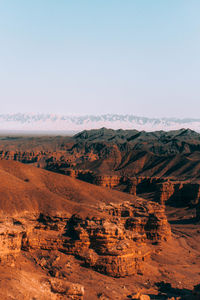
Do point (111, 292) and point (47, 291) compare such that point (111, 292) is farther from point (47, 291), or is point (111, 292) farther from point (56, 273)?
point (47, 291)

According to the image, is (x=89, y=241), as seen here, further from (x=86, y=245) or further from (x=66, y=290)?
(x=66, y=290)

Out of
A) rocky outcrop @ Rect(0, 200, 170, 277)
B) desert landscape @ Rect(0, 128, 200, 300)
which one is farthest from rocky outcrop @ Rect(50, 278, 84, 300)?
rocky outcrop @ Rect(0, 200, 170, 277)

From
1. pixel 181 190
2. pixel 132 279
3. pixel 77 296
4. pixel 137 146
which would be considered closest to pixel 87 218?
pixel 132 279

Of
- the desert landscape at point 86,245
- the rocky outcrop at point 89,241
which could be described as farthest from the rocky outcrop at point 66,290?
the rocky outcrop at point 89,241

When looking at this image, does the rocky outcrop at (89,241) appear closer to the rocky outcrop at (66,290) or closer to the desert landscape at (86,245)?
the desert landscape at (86,245)

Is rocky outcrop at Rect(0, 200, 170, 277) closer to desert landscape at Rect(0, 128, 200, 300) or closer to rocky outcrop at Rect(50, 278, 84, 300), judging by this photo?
desert landscape at Rect(0, 128, 200, 300)

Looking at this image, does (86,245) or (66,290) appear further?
(86,245)

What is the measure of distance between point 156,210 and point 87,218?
Answer: 2197 cm

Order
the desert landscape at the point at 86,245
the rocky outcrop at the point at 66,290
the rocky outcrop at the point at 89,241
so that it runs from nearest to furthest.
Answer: the rocky outcrop at the point at 66,290
the desert landscape at the point at 86,245
the rocky outcrop at the point at 89,241

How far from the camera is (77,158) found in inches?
6831

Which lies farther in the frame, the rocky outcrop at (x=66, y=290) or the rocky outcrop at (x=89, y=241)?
the rocky outcrop at (x=89, y=241)

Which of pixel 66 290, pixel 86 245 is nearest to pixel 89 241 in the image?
pixel 86 245

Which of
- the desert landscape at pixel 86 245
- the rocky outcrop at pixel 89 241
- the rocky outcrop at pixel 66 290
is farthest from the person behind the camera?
the rocky outcrop at pixel 89 241

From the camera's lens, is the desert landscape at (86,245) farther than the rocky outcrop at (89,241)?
No
